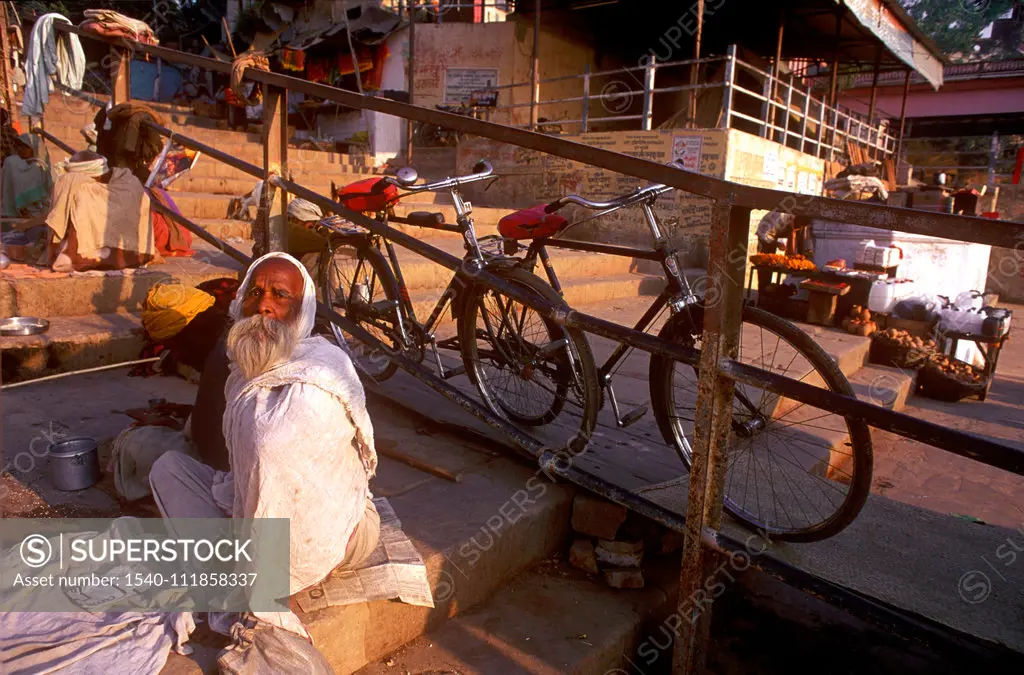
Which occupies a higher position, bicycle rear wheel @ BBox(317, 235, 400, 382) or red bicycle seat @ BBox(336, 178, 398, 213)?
red bicycle seat @ BBox(336, 178, 398, 213)

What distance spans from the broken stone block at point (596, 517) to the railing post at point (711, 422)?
656mm

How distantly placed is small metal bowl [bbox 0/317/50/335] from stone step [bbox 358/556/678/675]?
9.28 feet

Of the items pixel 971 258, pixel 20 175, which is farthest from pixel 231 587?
pixel 971 258

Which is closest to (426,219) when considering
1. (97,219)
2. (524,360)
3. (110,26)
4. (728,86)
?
(524,360)

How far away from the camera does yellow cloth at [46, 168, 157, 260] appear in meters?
4.34

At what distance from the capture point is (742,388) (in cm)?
288

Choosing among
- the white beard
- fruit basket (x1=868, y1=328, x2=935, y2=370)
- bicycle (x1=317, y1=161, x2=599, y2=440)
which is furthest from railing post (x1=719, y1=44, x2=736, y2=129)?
the white beard

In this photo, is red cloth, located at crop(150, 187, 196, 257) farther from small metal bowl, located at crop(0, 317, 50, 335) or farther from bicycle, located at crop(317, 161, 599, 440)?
bicycle, located at crop(317, 161, 599, 440)

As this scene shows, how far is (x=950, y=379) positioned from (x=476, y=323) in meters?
4.96

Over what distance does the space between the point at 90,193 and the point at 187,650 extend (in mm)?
3840

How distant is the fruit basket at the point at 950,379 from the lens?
610 centimetres

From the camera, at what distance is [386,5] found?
54.0ft

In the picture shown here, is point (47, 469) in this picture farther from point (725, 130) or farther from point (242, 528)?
point (725, 130)

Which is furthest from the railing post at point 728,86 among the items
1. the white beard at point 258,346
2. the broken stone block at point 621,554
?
the white beard at point 258,346
